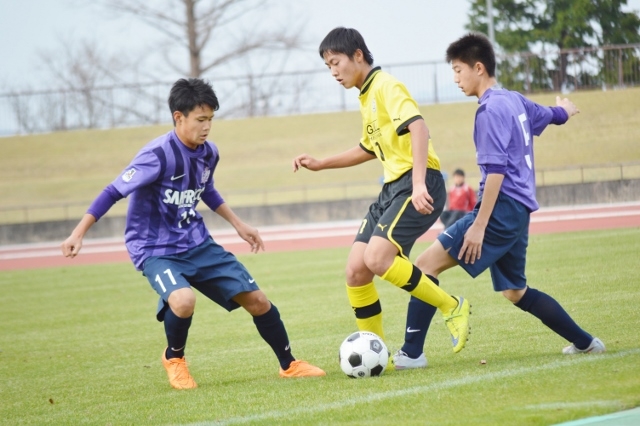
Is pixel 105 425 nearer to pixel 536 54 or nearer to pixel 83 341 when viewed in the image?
pixel 83 341

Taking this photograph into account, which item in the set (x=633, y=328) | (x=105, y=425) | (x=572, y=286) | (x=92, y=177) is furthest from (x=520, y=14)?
(x=105, y=425)

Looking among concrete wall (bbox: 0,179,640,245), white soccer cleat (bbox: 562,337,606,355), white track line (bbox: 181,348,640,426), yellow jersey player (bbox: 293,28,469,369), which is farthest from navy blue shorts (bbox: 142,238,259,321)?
concrete wall (bbox: 0,179,640,245)

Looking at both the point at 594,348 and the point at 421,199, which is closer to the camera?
the point at 421,199

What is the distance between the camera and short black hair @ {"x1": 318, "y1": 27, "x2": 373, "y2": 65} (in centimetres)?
536

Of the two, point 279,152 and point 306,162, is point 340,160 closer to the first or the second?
point 306,162

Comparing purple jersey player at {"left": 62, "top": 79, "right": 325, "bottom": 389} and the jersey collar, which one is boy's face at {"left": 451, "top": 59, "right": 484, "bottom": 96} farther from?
purple jersey player at {"left": 62, "top": 79, "right": 325, "bottom": 389}

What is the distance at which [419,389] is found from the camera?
459cm

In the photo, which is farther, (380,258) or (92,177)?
(92,177)

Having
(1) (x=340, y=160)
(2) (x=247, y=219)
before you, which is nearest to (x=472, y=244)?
(1) (x=340, y=160)

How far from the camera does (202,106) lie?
17.9ft

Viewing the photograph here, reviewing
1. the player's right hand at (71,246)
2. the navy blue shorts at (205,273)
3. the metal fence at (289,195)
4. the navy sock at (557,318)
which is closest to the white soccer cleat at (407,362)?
the navy sock at (557,318)

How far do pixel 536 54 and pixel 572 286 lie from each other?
82.9 feet

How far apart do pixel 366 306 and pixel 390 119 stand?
3.94 ft

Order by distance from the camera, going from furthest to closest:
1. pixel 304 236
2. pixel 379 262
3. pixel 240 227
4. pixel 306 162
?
pixel 304 236 < pixel 240 227 < pixel 306 162 < pixel 379 262
